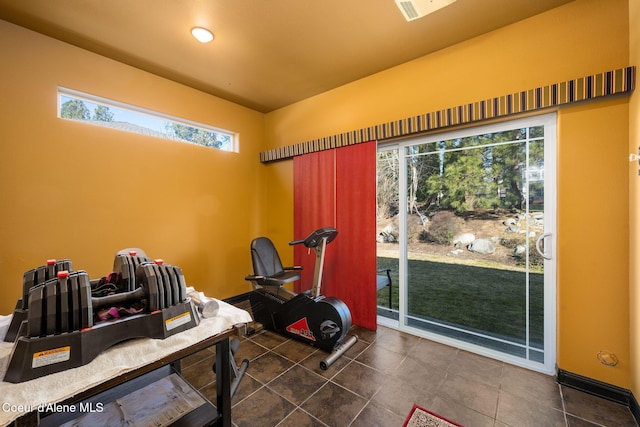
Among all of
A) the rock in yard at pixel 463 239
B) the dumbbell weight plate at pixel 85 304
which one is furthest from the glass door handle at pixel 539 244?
the dumbbell weight plate at pixel 85 304

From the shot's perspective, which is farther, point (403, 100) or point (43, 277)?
point (403, 100)

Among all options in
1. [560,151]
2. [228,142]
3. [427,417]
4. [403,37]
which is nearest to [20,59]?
[228,142]

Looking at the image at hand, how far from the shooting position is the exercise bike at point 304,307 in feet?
8.11

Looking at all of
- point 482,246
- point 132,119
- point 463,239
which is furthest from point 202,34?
point 482,246

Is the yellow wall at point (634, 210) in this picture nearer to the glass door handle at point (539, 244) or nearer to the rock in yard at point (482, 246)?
the glass door handle at point (539, 244)

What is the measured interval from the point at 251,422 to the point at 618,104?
11.0 feet

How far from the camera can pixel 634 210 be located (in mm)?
1773

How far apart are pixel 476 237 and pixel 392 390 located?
168 centimetres

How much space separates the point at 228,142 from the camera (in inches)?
156

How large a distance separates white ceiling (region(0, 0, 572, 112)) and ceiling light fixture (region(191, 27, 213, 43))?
0.05 metres

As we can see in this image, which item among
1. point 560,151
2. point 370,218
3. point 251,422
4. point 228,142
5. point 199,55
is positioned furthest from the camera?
point 228,142

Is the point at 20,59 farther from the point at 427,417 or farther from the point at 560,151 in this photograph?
the point at 560,151

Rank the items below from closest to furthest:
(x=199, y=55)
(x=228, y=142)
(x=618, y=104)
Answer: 1. (x=618, y=104)
2. (x=199, y=55)
3. (x=228, y=142)

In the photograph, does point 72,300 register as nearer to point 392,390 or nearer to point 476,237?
point 392,390
